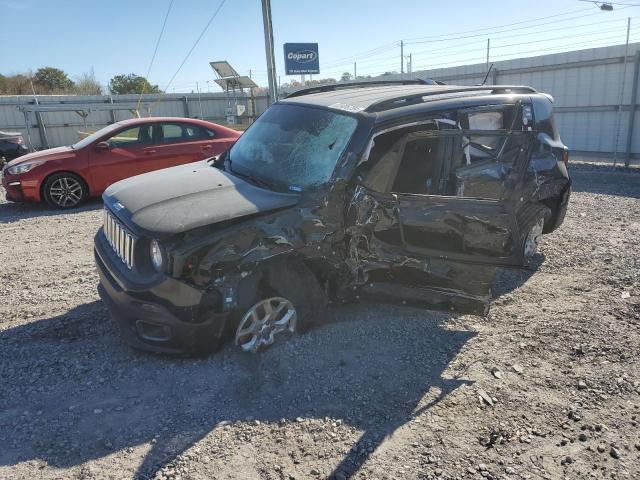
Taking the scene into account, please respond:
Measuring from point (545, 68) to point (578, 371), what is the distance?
433 inches

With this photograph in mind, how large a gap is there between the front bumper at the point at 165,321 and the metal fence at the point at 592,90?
1109 centimetres

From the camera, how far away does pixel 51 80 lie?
40219mm

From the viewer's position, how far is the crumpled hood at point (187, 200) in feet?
10.6

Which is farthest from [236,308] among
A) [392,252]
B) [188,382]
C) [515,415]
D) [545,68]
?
[545,68]

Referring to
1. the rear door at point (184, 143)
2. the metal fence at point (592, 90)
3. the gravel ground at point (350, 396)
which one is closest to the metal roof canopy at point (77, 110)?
the rear door at point (184, 143)

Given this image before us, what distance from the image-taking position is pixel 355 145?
12.0ft

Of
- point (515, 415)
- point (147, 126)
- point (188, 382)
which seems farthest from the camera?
point (147, 126)

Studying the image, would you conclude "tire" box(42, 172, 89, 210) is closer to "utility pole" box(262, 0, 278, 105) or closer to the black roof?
"utility pole" box(262, 0, 278, 105)

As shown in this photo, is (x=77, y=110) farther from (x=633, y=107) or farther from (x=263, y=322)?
(x=633, y=107)

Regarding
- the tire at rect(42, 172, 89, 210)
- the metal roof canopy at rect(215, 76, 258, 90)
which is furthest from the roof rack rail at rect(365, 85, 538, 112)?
the metal roof canopy at rect(215, 76, 258, 90)

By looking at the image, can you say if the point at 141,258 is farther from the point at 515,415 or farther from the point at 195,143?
the point at 195,143

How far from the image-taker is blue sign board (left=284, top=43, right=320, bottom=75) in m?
16.6

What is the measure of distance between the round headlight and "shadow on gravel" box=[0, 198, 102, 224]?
6.03 m

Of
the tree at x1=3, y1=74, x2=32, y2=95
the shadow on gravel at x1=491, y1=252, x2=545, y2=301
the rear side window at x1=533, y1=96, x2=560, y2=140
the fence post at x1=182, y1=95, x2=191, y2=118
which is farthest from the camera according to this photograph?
the tree at x1=3, y1=74, x2=32, y2=95
